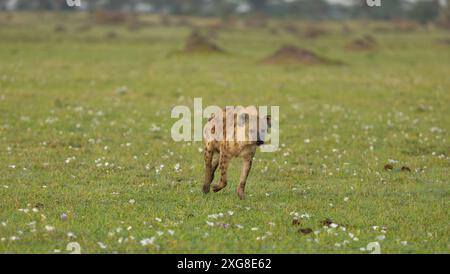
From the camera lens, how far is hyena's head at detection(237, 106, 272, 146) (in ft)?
42.0

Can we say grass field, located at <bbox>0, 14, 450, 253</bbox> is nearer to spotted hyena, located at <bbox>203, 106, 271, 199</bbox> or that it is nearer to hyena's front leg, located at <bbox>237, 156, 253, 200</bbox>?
hyena's front leg, located at <bbox>237, 156, 253, 200</bbox>

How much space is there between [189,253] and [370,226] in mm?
3757

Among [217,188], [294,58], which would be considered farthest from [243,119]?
→ [294,58]

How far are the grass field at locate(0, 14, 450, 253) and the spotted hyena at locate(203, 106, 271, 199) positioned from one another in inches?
37.8

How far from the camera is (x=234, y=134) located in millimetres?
12945

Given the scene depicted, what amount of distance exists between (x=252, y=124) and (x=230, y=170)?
4346mm

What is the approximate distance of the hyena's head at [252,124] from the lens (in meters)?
12.8

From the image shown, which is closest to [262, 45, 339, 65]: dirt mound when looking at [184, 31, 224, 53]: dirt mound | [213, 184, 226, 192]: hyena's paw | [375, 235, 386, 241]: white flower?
[184, 31, 224, 53]: dirt mound

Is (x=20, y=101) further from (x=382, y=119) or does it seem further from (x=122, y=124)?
(x=382, y=119)

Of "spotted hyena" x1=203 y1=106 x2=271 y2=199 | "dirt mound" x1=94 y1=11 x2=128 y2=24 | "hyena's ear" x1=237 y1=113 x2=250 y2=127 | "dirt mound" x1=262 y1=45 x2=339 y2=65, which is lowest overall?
"dirt mound" x1=94 y1=11 x2=128 y2=24

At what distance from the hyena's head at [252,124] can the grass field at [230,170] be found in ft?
4.78

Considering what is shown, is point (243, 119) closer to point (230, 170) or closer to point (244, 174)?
point (244, 174)

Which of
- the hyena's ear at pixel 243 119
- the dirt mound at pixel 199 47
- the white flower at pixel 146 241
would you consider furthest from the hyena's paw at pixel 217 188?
the dirt mound at pixel 199 47

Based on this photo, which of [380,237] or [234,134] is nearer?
[380,237]
